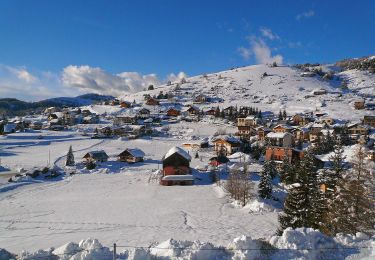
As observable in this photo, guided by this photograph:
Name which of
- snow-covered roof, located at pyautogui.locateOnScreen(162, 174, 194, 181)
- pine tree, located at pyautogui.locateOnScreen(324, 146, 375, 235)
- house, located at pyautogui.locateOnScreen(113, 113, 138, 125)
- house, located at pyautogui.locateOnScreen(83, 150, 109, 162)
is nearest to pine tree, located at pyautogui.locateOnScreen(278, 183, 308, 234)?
pine tree, located at pyautogui.locateOnScreen(324, 146, 375, 235)

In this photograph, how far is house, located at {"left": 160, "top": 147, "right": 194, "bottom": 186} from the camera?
42.7 meters

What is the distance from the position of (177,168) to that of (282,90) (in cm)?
11613

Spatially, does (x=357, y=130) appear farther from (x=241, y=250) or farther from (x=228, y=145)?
(x=241, y=250)

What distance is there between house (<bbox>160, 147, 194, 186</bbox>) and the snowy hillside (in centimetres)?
6597

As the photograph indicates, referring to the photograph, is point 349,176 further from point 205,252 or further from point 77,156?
point 77,156

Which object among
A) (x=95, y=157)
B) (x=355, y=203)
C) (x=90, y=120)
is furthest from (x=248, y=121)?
(x=355, y=203)

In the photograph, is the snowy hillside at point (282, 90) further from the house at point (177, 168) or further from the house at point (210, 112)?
the house at point (177, 168)

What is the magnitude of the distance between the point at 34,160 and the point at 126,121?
4857cm

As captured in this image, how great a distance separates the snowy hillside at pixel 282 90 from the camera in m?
117

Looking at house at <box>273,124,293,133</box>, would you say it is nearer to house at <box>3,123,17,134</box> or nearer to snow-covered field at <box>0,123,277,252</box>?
snow-covered field at <box>0,123,277,252</box>

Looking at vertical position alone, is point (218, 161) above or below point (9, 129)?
below

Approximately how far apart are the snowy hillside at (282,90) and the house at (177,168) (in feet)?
216

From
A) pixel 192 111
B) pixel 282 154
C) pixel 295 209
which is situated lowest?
pixel 295 209

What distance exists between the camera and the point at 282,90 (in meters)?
151
